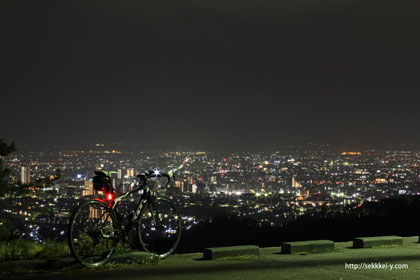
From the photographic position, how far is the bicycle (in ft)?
28.8

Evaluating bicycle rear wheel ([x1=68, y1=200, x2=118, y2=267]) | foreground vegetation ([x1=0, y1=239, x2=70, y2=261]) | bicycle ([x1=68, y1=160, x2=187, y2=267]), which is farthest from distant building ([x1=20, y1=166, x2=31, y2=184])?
bicycle rear wheel ([x1=68, y1=200, x2=118, y2=267])

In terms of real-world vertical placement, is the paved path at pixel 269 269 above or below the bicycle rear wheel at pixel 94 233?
below

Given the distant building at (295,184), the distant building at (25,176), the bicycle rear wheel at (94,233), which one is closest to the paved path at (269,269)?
the bicycle rear wheel at (94,233)

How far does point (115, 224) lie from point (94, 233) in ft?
1.22

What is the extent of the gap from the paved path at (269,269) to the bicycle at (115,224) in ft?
0.81

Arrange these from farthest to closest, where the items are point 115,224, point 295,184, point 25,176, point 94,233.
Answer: point 295,184, point 25,176, point 115,224, point 94,233

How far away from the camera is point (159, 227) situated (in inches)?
402

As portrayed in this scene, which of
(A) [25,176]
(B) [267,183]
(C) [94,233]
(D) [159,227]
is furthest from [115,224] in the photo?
(B) [267,183]

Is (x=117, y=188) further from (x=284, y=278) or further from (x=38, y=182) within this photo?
(x=38, y=182)

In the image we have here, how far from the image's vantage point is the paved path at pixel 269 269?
8430mm

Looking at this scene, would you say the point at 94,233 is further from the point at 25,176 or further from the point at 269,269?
the point at 25,176

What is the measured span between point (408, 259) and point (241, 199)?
68517 millimetres

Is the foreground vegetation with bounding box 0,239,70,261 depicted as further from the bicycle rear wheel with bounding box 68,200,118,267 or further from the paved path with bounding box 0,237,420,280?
the paved path with bounding box 0,237,420,280

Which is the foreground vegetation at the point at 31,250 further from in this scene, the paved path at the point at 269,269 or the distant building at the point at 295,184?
the distant building at the point at 295,184
